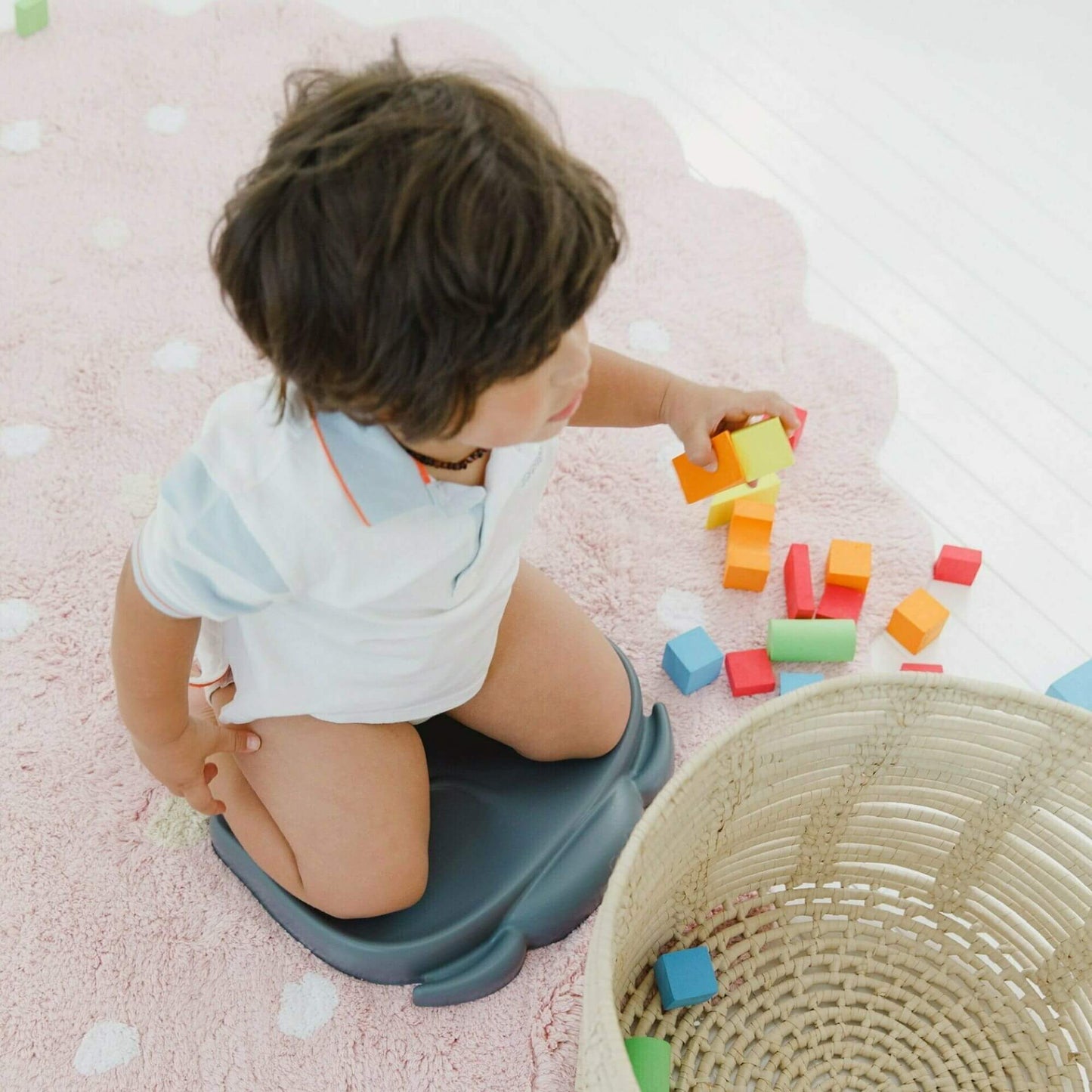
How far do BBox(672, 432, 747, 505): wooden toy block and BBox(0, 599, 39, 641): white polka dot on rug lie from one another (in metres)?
0.61

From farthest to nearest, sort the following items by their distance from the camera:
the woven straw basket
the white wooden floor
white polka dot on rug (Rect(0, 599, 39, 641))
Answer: the white wooden floor
white polka dot on rug (Rect(0, 599, 39, 641))
the woven straw basket

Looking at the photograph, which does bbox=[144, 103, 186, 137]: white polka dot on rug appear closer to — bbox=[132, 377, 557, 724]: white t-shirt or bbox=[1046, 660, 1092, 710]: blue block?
bbox=[132, 377, 557, 724]: white t-shirt

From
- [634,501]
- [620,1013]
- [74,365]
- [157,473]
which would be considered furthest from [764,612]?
[74,365]

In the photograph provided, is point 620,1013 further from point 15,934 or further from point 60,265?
point 60,265

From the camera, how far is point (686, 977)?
0.86m

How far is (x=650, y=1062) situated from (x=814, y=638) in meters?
0.43

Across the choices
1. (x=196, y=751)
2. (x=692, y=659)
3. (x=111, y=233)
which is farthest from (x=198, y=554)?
(x=111, y=233)

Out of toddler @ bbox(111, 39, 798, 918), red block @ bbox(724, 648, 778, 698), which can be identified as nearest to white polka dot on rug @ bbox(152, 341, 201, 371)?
toddler @ bbox(111, 39, 798, 918)

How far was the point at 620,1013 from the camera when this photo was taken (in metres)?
0.85

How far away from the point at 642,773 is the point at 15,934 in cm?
52

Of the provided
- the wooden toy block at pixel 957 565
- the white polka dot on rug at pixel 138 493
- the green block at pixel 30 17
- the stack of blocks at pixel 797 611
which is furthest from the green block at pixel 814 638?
the green block at pixel 30 17

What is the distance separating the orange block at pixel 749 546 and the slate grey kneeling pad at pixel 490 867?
0.18m

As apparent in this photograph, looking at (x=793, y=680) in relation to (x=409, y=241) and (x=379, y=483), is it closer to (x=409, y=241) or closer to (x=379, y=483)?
(x=379, y=483)

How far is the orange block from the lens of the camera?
1147 millimetres
